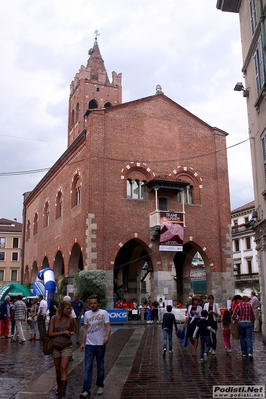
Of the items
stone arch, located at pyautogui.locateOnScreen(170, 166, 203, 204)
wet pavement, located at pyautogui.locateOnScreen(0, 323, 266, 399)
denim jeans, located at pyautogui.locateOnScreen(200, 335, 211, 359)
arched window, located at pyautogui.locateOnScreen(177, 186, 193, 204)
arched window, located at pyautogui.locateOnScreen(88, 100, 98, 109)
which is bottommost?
wet pavement, located at pyautogui.locateOnScreen(0, 323, 266, 399)

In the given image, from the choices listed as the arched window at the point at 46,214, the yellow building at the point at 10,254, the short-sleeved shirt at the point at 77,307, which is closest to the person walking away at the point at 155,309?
the short-sleeved shirt at the point at 77,307

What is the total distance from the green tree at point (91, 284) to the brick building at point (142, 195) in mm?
697

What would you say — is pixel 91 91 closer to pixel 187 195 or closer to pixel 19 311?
pixel 187 195

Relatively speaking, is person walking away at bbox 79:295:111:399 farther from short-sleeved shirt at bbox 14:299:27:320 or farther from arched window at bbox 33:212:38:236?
arched window at bbox 33:212:38:236

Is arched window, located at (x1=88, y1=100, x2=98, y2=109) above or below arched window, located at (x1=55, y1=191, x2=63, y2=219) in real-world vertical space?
above

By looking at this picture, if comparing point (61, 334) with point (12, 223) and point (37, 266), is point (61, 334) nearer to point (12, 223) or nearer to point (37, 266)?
point (37, 266)

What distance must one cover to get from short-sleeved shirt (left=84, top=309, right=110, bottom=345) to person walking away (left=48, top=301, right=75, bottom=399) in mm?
290

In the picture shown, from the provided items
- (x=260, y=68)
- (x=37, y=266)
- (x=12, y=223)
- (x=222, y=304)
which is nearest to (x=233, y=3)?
(x=260, y=68)

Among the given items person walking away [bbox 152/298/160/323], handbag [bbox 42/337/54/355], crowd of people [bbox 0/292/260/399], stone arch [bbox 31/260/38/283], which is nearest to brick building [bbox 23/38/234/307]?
person walking away [bbox 152/298/160/323]

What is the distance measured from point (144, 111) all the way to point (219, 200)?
8.14 meters

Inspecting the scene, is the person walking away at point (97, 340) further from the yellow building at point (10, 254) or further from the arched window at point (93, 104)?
the yellow building at point (10, 254)

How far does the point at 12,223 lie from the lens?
229 feet

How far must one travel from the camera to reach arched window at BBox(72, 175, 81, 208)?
2988 centimetres

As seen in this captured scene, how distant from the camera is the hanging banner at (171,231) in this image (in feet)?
89.3
